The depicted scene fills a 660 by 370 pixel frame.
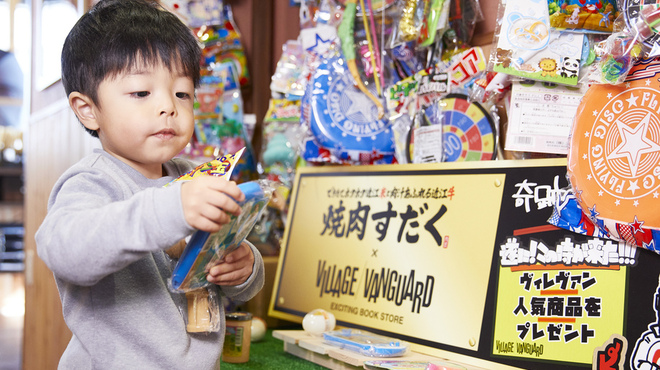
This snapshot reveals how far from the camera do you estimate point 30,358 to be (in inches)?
97.9

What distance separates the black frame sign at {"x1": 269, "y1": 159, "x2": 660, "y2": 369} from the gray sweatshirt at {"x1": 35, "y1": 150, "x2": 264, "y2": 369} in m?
0.47

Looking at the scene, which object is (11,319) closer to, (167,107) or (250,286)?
(250,286)

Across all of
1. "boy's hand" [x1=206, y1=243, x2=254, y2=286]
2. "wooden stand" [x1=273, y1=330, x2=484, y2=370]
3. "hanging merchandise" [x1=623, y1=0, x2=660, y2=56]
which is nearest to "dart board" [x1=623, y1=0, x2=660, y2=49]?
"hanging merchandise" [x1=623, y1=0, x2=660, y2=56]

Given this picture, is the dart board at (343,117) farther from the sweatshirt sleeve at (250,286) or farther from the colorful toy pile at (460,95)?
the sweatshirt sleeve at (250,286)

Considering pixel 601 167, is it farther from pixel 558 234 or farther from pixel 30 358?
pixel 30 358

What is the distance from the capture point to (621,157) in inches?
38.6

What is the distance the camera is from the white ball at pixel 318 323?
132 centimetres

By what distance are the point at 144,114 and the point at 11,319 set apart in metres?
4.36

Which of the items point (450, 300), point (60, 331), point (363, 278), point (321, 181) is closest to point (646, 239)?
point (450, 300)

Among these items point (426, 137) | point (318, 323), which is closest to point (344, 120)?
point (426, 137)

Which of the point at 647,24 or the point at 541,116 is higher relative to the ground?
the point at 647,24

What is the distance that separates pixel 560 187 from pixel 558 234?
9cm

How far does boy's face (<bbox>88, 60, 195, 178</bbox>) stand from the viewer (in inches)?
35.5

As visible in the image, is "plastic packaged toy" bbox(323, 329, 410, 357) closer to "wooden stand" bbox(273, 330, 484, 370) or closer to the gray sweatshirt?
"wooden stand" bbox(273, 330, 484, 370)
